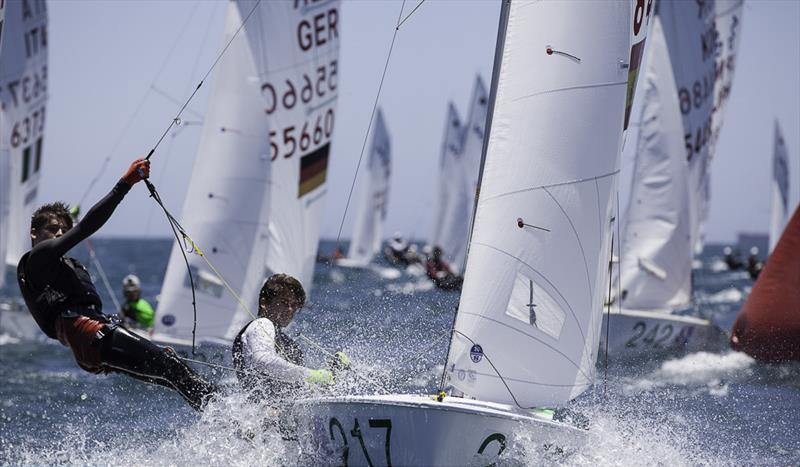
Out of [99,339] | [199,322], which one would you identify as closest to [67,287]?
[99,339]

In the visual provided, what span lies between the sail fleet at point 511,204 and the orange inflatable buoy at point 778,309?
0.02 metres

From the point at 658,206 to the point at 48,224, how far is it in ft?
A: 29.4

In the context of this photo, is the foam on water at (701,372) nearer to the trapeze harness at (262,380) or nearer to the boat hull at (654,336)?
the boat hull at (654,336)

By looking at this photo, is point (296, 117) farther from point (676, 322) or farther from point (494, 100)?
point (494, 100)

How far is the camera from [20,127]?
12836 mm

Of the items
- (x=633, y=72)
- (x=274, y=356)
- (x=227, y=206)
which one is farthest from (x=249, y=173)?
(x=274, y=356)

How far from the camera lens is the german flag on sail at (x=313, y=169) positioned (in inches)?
460

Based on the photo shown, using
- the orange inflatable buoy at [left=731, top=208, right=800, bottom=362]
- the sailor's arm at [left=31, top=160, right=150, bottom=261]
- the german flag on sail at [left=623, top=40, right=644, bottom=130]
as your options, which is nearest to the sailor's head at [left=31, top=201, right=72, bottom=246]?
the sailor's arm at [left=31, top=160, right=150, bottom=261]

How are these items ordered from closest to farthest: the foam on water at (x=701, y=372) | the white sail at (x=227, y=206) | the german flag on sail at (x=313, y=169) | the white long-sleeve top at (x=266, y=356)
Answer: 1. the white long-sleeve top at (x=266, y=356)
2. the foam on water at (x=701, y=372)
3. the white sail at (x=227, y=206)
4. the german flag on sail at (x=313, y=169)

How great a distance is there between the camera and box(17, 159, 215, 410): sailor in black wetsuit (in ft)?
15.7

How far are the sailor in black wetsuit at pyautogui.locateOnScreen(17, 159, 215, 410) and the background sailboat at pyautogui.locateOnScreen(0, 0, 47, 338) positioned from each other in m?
8.00

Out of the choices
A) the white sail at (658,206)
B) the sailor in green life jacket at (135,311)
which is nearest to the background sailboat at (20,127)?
the sailor in green life jacket at (135,311)

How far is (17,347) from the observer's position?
11945mm

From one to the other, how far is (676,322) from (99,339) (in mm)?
7614
